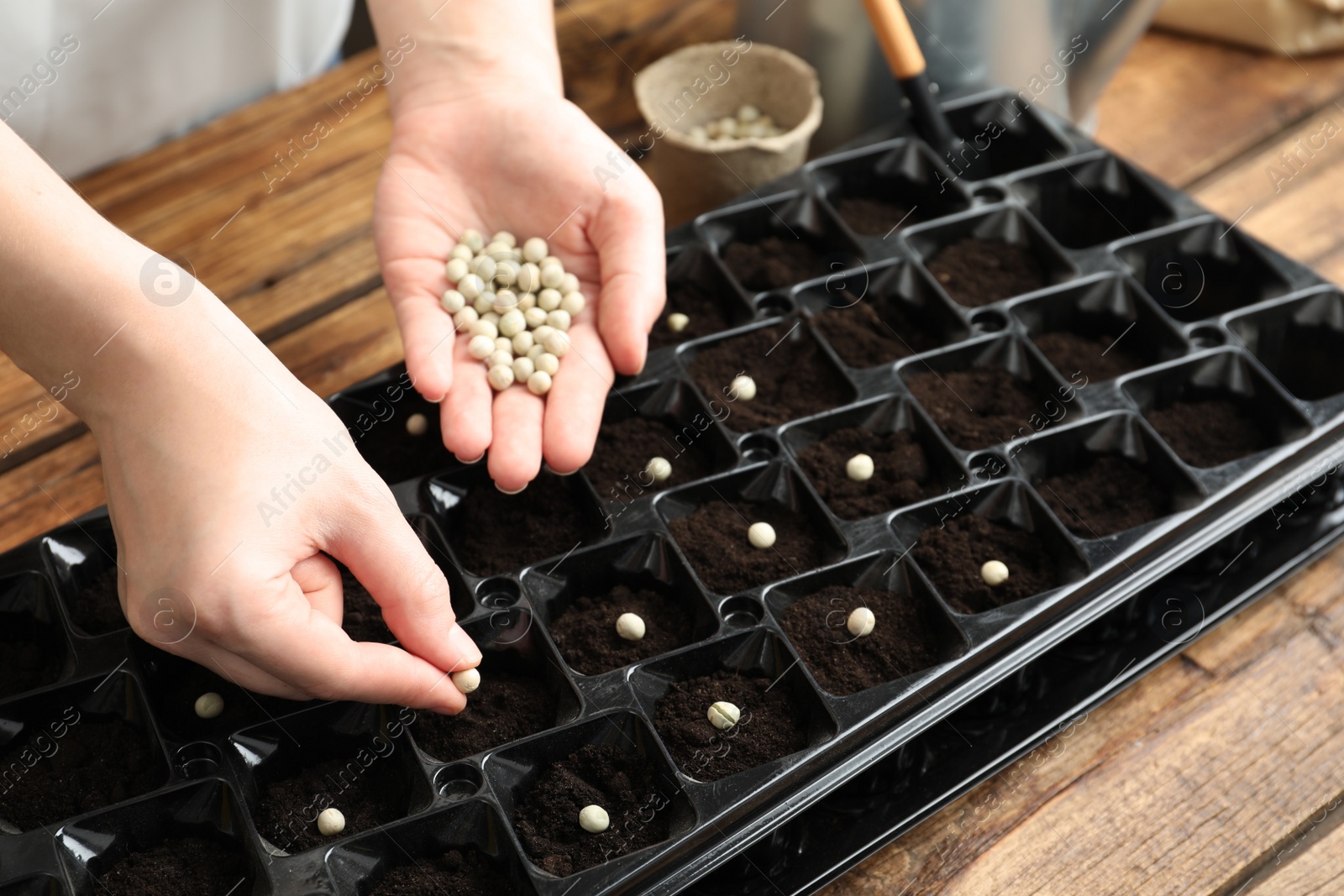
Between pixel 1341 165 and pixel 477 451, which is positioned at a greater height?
pixel 477 451

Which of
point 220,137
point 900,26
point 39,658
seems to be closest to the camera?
point 39,658

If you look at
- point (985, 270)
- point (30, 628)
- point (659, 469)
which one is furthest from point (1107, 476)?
point (30, 628)

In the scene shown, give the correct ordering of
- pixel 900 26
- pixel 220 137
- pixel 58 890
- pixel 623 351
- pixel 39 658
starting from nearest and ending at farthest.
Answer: pixel 58 890, pixel 39 658, pixel 623 351, pixel 900 26, pixel 220 137

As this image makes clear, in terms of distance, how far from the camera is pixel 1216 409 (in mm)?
888

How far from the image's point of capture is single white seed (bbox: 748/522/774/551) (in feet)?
2.58

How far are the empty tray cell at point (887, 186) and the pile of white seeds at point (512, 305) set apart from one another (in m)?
0.27

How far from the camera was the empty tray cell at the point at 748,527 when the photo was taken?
0.77m

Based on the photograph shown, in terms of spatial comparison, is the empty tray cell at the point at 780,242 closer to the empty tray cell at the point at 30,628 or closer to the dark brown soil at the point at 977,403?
the dark brown soil at the point at 977,403

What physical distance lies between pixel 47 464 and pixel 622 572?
471 mm

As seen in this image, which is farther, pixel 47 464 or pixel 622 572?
pixel 47 464

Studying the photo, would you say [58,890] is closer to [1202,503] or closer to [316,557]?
[316,557]

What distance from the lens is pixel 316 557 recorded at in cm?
65

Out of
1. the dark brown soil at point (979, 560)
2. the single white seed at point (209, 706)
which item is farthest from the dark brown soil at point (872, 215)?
the single white seed at point (209, 706)

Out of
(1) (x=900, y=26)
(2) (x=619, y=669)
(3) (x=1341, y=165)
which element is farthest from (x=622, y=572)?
(3) (x=1341, y=165)
